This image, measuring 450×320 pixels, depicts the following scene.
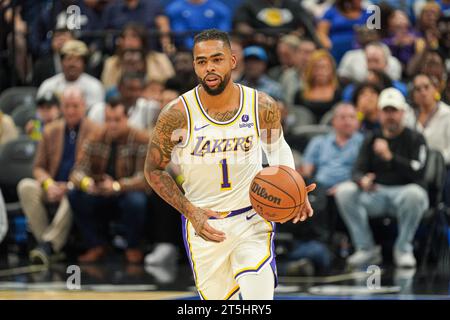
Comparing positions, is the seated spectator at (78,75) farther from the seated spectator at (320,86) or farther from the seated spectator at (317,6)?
the seated spectator at (317,6)

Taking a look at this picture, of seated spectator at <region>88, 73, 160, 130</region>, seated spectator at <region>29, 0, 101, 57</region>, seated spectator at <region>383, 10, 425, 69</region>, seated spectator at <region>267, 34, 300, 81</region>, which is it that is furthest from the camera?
seated spectator at <region>29, 0, 101, 57</region>

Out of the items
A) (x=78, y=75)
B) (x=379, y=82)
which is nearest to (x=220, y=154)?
(x=379, y=82)

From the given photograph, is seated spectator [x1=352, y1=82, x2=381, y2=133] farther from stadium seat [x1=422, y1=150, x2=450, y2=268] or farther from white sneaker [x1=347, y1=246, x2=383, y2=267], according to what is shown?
white sneaker [x1=347, y1=246, x2=383, y2=267]

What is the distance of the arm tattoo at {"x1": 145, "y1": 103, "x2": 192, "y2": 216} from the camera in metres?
5.86

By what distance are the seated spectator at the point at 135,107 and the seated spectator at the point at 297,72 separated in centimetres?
153

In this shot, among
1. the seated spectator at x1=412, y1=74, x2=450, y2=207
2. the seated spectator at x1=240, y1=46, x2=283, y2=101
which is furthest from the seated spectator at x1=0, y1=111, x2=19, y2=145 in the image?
the seated spectator at x1=412, y1=74, x2=450, y2=207

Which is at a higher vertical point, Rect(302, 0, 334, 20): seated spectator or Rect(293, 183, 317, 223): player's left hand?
Rect(302, 0, 334, 20): seated spectator

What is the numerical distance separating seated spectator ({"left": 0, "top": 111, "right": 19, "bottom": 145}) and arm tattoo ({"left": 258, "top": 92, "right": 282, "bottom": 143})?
5.67 metres

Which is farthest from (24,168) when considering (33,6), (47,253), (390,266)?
(390,266)

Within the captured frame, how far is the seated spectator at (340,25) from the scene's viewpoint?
453 inches

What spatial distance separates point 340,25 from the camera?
38.2 ft

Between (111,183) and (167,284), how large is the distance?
153 centimetres

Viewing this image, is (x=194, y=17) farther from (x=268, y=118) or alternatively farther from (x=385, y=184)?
(x=268, y=118)

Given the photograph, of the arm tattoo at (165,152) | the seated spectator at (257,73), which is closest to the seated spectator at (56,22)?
the seated spectator at (257,73)
